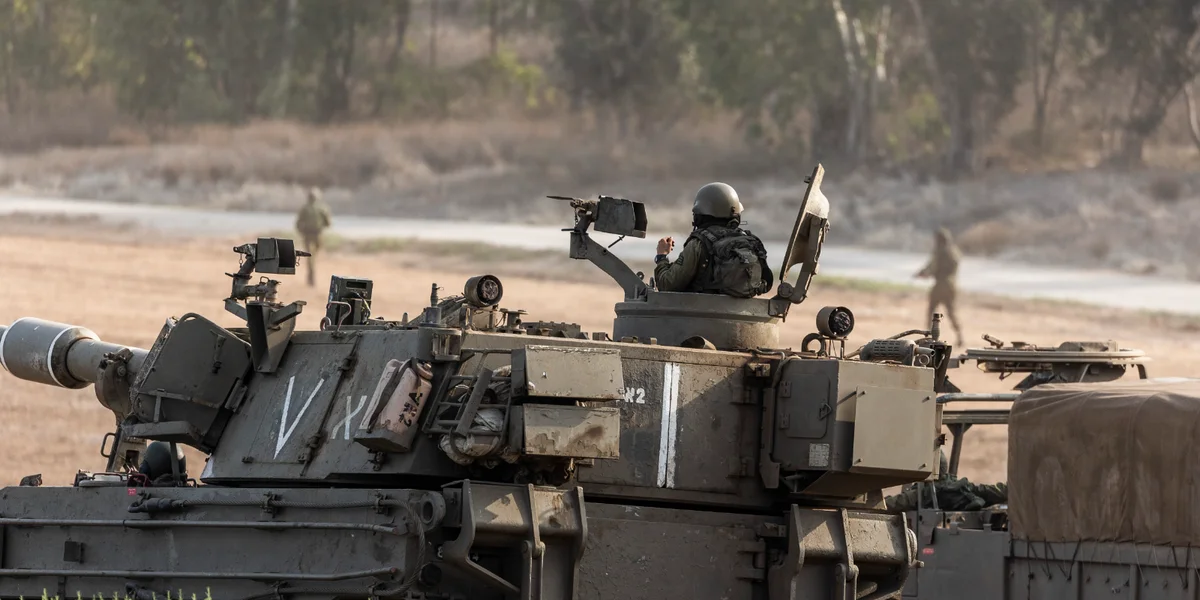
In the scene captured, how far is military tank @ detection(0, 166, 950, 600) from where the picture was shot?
10516 mm

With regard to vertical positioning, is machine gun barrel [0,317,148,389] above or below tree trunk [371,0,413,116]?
below

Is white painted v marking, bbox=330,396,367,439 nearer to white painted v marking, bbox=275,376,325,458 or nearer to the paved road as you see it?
white painted v marking, bbox=275,376,325,458

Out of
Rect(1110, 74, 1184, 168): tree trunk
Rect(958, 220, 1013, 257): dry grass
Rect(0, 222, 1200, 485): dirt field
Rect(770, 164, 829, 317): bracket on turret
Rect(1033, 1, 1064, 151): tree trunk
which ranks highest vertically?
Rect(1033, 1, 1064, 151): tree trunk

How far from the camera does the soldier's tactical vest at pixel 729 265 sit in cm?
1229

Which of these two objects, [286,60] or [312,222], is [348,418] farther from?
[286,60]

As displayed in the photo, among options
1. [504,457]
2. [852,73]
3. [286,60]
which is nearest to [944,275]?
[504,457]

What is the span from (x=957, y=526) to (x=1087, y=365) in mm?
2300

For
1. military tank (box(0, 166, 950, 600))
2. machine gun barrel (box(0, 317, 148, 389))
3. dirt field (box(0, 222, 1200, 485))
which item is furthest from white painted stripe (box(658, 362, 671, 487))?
Result: dirt field (box(0, 222, 1200, 485))

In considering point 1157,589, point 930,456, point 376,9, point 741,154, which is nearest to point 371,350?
point 930,456

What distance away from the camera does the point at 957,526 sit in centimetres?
1633

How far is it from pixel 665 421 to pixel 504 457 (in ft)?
3.88

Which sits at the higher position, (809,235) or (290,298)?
(290,298)

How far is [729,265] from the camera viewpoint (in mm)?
12305

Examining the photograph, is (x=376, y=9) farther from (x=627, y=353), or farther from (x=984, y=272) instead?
(x=627, y=353)
